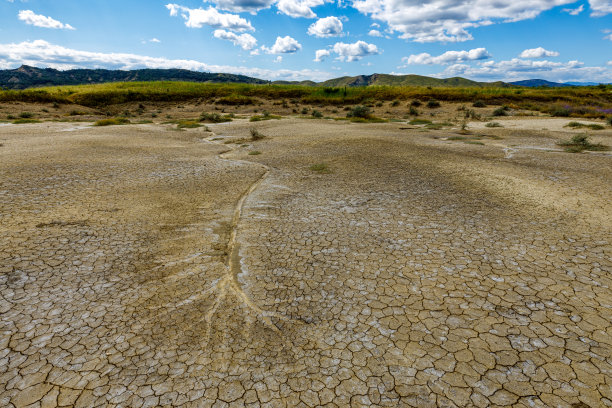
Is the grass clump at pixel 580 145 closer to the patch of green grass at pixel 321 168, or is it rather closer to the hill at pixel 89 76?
the patch of green grass at pixel 321 168

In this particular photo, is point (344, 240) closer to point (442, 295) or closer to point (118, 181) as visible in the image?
point (442, 295)

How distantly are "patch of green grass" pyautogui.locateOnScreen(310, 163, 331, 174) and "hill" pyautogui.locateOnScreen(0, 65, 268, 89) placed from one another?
157889 mm

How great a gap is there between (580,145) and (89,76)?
202 metres

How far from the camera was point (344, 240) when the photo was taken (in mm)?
6473

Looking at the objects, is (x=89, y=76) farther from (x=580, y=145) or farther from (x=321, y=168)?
(x=580, y=145)

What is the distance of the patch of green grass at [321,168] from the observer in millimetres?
11641

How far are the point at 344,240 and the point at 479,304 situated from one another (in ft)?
8.84

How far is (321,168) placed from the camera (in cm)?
1198

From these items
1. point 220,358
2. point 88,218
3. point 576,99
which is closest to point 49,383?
point 220,358

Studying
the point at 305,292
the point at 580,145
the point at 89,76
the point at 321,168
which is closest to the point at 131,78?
the point at 89,76

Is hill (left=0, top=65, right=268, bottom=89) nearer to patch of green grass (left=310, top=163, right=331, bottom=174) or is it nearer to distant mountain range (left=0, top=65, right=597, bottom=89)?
distant mountain range (left=0, top=65, right=597, bottom=89)

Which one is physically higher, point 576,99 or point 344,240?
point 576,99

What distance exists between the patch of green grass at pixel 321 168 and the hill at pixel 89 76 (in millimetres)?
157889

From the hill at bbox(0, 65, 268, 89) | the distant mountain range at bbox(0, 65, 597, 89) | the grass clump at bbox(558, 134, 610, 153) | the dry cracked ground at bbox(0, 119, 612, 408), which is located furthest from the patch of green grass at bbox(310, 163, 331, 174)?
the hill at bbox(0, 65, 268, 89)
